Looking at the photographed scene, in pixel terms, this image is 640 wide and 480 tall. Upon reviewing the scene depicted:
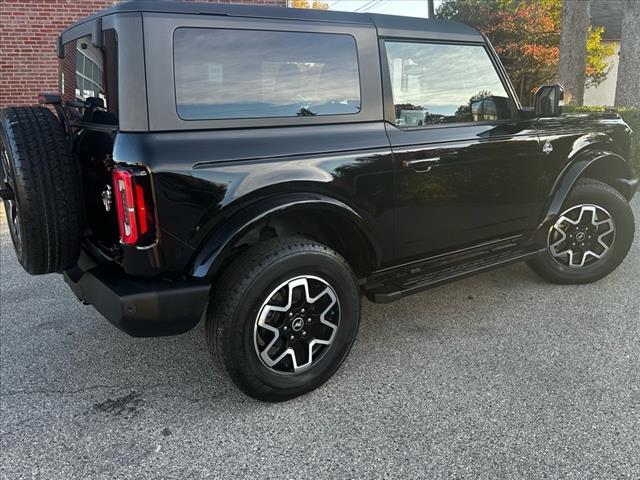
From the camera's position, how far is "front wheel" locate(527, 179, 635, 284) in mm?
3982

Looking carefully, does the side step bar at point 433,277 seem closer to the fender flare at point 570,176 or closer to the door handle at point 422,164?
the fender flare at point 570,176

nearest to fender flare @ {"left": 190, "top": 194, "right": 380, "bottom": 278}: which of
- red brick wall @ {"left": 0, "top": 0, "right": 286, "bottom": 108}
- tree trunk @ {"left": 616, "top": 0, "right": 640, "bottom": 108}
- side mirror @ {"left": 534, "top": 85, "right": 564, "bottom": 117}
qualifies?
side mirror @ {"left": 534, "top": 85, "right": 564, "bottom": 117}

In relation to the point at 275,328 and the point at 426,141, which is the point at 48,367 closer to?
the point at 275,328

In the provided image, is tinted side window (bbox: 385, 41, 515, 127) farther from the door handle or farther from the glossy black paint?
the door handle

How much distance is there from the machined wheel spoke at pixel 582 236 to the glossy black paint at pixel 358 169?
13.1 inches

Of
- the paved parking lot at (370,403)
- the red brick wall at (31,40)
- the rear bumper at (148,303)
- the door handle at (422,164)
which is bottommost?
the paved parking lot at (370,403)

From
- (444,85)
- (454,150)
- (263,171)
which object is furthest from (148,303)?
(444,85)

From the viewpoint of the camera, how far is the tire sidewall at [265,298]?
250 centimetres

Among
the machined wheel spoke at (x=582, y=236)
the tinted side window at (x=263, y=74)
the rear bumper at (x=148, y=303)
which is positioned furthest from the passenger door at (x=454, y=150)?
the rear bumper at (x=148, y=303)

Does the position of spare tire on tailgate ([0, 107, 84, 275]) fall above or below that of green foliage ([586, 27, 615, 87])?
below

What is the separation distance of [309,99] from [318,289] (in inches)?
38.7

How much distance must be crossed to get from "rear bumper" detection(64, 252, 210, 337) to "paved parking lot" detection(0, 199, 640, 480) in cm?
53

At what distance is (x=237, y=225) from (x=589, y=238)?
2.96 m

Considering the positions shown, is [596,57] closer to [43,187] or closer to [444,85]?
[444,85]
